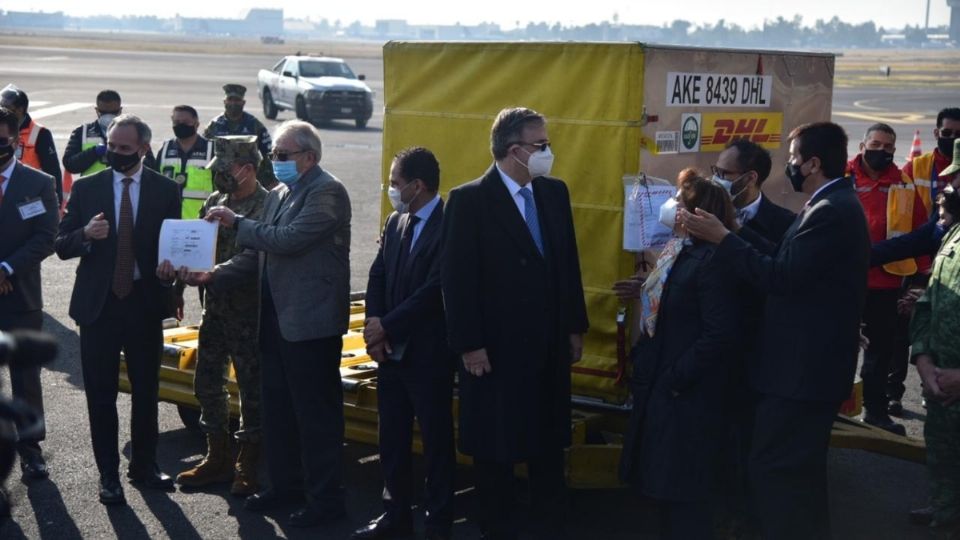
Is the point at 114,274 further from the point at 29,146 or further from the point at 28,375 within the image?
the point at 29,146

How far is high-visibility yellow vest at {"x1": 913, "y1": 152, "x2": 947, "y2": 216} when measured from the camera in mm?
8289

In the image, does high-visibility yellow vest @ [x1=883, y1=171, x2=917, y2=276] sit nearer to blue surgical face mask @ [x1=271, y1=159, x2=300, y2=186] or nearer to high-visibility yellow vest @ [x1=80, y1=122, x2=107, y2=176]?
blue surgical face mask @ [x1=271, y1=159, x2=300, y2=186]

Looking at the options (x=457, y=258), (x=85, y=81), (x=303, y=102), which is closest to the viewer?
(x=457, y=258)

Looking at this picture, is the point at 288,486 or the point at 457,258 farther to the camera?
the point at 288,486

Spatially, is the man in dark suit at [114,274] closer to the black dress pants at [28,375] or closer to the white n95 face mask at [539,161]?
the black dress pants at [28,375]

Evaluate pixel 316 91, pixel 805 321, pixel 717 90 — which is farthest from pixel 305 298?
pixel 316 91

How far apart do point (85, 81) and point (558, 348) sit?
147ft

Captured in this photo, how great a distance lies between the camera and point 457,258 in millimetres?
5516

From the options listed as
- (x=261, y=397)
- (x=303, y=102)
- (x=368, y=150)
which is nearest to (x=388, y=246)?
(x=261, y=397)

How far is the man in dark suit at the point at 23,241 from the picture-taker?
6.57 meters

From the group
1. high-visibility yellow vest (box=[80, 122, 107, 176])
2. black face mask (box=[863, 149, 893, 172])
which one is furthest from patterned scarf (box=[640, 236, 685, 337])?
high-visibility yellow vest (box=[80, 122, 107, 176])

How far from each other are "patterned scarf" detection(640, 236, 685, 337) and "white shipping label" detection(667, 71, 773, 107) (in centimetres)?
134

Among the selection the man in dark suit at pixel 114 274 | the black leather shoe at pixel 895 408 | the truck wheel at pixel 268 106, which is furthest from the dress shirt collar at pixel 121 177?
the truck wheel at pixel 268 106

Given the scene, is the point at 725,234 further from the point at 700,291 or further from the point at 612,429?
the point at 612,429
